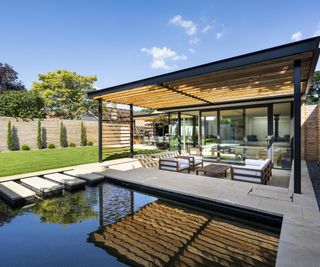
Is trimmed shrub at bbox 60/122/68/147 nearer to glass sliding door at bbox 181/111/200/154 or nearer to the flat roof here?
the flat roof

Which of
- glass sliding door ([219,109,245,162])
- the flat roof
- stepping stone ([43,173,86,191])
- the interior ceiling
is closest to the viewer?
the flat roof

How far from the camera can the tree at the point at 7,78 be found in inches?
810

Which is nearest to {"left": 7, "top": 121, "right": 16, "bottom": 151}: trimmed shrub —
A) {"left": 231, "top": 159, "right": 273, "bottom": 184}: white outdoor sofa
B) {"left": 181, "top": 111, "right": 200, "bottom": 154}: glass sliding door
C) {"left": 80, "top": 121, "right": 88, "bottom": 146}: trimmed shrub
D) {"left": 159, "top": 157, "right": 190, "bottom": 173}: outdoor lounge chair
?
{"left": 80, "top": 121, "right": 88, "bottom": 146}: trimmed shrub

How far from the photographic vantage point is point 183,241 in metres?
2.97

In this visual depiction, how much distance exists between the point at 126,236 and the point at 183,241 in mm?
932

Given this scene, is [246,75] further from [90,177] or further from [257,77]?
[90,177]

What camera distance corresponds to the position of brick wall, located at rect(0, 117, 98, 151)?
39.1 ft

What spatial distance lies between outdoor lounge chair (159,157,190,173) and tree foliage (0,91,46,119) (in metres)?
11.1

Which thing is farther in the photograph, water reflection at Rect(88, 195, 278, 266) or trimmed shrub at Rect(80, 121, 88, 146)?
trimmed shrub at Rect(80, 121, 88, 146)

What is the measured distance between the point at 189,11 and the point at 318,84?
3196cm

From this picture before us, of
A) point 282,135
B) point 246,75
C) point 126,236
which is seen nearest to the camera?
point 126,236

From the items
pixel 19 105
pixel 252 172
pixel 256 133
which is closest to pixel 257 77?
pixel 252 172

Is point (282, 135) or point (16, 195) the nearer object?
point (16, 195)

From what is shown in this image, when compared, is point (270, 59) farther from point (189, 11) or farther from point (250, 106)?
point (189, 11)
